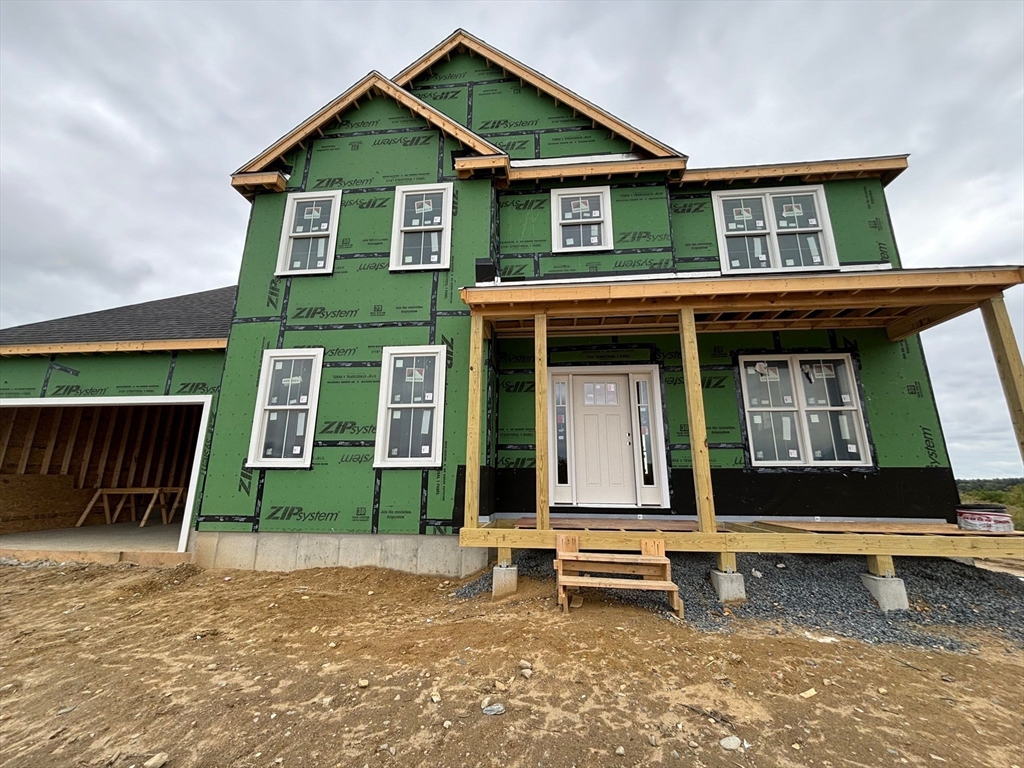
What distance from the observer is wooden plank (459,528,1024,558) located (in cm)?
466

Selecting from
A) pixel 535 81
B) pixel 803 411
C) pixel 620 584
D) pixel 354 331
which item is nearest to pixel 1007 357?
pixel 803 411

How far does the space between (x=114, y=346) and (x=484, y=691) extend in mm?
9074

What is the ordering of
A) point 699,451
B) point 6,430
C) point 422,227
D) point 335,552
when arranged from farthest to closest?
point 6,430 < point 422,227 < point 335,552 < point 699,451

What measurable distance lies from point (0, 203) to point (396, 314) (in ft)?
171

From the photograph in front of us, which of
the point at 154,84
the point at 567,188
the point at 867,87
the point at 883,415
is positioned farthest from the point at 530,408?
the point at 154,84

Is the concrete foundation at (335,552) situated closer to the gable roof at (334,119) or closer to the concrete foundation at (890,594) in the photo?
the concrete foundation at (890,594)

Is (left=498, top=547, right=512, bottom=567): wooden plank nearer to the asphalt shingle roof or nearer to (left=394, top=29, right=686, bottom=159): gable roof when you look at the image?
the asphalt shingle roof

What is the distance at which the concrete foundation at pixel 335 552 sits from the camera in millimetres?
6207

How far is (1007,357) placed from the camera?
4.91 metres

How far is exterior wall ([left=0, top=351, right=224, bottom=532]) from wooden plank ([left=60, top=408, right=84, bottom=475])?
259 centimetres

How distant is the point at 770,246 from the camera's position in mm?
7824

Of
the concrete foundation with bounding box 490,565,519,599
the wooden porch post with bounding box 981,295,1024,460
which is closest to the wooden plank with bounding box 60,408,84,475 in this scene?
the concrete foundation with bounding box 490,565,519,599

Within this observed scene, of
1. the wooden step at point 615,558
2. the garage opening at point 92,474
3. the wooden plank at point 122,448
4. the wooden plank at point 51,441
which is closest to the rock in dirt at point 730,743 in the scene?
the wooden step at point 615,558

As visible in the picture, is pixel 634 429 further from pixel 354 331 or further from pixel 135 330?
pixel 135 330
